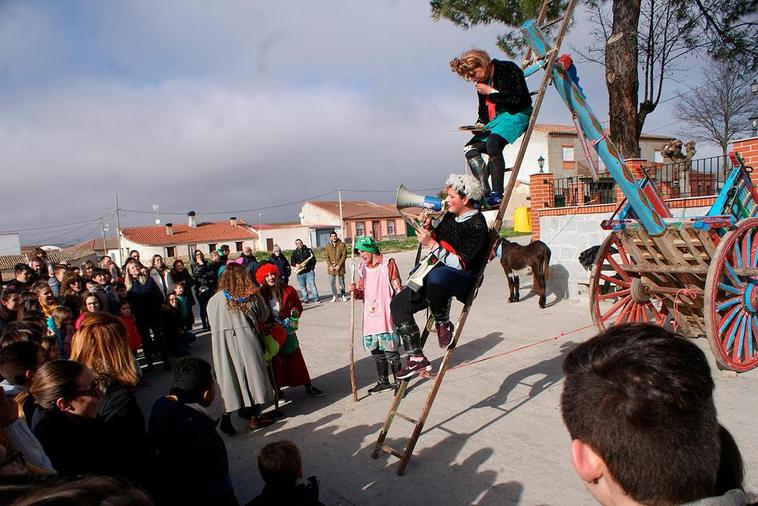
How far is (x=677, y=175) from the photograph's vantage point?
9.74 m

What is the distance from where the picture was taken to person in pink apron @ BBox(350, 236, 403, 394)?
550 cm

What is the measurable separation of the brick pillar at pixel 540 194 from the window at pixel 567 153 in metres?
24.3

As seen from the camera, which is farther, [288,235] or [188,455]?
[288,235]

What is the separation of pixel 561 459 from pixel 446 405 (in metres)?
1.49

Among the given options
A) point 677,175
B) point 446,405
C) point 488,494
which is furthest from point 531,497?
point 677,175

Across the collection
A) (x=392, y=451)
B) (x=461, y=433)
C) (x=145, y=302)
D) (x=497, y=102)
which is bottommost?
(x=461, y=433)

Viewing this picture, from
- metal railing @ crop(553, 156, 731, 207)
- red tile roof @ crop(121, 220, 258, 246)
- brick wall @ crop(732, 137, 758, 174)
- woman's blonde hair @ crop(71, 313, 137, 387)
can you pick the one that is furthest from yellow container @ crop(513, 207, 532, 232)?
red tile roof @ crop(121, 220, 258, 246)

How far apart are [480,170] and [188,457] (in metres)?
2.81

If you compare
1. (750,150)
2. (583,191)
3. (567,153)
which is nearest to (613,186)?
(583,191)

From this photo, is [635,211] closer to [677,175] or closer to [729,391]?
[729,391]

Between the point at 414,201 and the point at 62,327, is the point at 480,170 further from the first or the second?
the point at 62,327

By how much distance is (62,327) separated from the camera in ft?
17.9

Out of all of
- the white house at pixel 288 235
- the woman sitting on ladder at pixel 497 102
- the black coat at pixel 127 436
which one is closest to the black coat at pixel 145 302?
the black coat at pixel 127 436

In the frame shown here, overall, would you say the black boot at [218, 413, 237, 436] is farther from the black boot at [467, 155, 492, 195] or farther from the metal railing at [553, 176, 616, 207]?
the metal railing at [553, 176, 616, 207]
